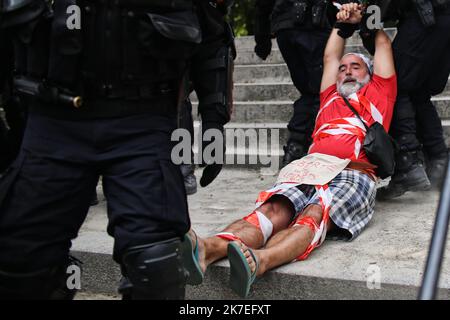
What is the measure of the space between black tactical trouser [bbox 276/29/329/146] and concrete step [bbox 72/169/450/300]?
0.75m

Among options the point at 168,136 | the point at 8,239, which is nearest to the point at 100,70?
the point at 168,136

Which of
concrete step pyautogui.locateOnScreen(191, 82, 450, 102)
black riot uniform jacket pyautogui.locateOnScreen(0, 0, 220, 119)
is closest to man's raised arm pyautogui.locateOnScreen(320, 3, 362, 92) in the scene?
concrete step pyautogui.locateOnScreen(191, 82, 450, 102)

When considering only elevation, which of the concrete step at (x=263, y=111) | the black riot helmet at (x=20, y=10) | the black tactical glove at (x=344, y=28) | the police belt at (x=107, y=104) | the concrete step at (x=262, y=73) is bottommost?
the concrete step at (x=263, y=111)

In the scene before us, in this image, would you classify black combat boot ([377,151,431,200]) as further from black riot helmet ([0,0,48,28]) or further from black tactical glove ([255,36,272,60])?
black riot helmet ([0,0,48,28])

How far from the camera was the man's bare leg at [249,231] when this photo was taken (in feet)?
8.70

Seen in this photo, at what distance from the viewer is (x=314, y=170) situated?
3.27 metres

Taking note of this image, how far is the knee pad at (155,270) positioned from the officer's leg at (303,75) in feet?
7.88

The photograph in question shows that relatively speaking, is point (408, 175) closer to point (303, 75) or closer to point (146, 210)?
point (303, 75)

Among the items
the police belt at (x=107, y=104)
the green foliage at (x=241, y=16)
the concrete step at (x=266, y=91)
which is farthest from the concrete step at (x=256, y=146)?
the green foliage at (x=241, y=16)

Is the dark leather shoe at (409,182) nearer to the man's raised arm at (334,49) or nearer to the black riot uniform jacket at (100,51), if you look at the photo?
Result: the man's raised arm at (334,49)

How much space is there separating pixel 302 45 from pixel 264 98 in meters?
1.75

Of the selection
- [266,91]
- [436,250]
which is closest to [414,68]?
[436,250]

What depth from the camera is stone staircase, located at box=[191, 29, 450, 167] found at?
4.94m
